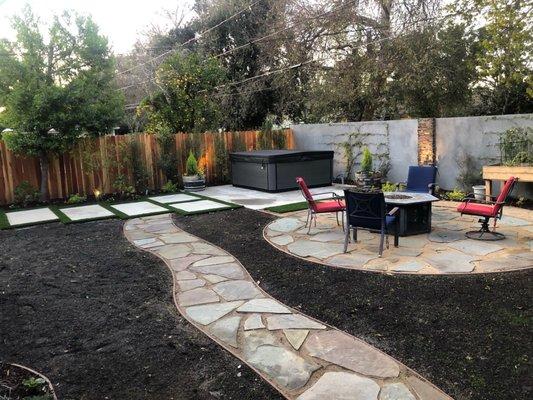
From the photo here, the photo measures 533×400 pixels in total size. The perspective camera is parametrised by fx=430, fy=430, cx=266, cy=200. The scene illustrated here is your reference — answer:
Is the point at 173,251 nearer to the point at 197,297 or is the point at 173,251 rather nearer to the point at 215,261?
the point at 215,261

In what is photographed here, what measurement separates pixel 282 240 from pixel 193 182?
6.25 meters

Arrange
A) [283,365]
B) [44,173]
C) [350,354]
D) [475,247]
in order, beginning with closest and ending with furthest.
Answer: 1. [283,365]
2. [350,354]
3. [475,247]
4. [44,173]

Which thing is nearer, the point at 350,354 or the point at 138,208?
the point at 350,354

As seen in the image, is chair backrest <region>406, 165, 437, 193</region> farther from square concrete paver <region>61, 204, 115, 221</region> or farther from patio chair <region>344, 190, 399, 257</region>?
square concrete paver <region>61, 204, 115, 221</region>

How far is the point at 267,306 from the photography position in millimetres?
4027

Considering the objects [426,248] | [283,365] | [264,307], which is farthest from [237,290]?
[426,248]

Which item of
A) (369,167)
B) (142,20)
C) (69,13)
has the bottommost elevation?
(369,167)

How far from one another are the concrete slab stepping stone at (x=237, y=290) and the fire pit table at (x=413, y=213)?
257cm

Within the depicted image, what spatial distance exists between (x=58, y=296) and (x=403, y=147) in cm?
909

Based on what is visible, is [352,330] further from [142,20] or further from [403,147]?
[142,20]

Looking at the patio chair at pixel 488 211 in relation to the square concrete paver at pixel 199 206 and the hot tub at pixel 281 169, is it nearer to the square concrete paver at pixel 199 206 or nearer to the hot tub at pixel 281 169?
the square concrete paver at pixel 199 206

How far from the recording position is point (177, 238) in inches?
266

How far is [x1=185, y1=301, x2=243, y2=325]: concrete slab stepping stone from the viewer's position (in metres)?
3.78

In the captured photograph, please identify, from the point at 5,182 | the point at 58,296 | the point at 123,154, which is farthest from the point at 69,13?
the point at 58,296
